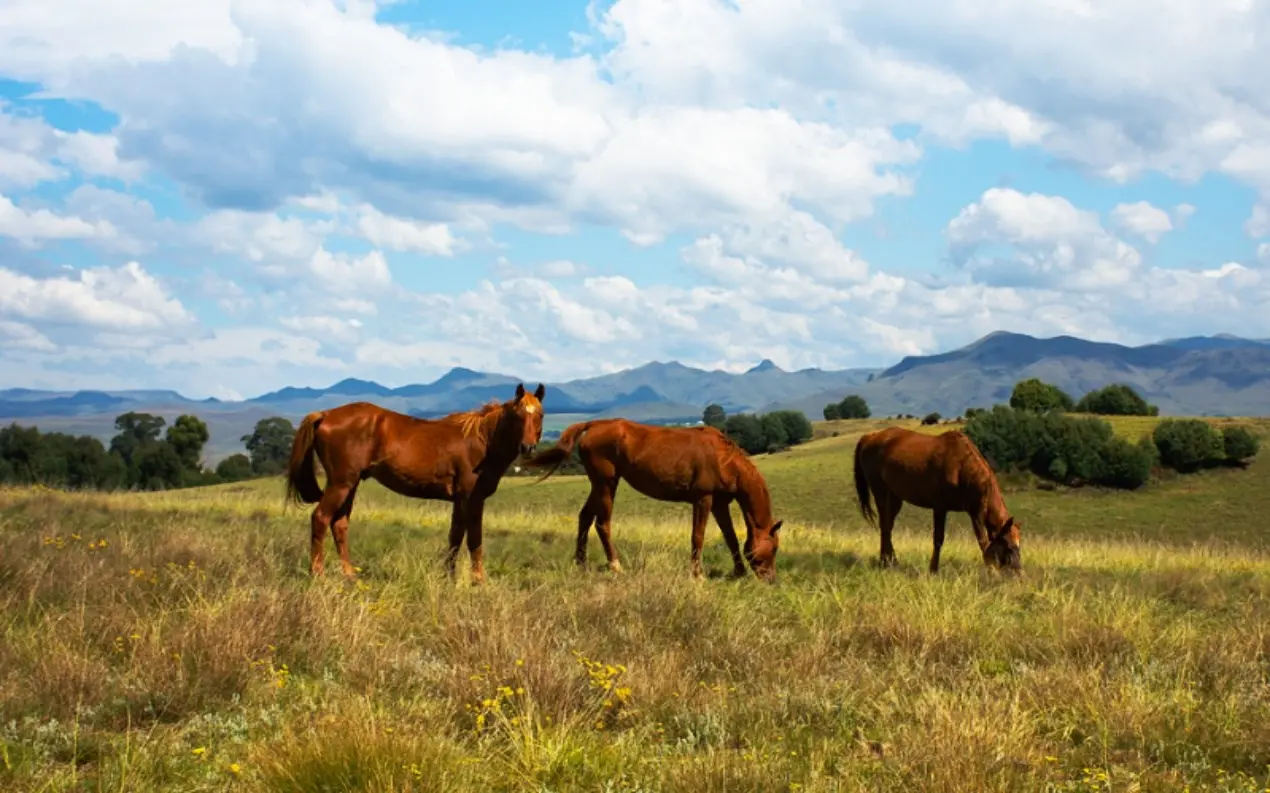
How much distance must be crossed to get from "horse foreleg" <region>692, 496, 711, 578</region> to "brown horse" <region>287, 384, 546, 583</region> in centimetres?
266

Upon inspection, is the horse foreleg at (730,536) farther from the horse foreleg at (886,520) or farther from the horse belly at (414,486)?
the horse belly at (414,486)

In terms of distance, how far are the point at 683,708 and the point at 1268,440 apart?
97.7m

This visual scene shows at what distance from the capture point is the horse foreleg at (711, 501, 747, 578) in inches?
519

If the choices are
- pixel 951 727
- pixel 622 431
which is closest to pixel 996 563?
pixel 622 431

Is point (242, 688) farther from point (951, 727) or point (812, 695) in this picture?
point (951, 727)

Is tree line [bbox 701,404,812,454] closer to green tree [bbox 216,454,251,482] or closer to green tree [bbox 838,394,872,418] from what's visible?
green tree [bbox 838,394,872,418]

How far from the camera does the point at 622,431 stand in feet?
47.2

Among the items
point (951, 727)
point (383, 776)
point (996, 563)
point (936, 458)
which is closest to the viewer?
point (383, 776)

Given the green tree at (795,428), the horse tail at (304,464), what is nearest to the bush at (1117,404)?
the green tree at (795,428)

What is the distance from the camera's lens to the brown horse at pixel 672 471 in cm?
1377

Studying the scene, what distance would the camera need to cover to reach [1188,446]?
7656 centimetres

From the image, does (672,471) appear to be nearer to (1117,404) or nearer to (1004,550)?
(1004,550)

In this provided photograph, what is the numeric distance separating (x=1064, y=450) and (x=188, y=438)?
85.1m

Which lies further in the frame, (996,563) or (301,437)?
(996,563)
